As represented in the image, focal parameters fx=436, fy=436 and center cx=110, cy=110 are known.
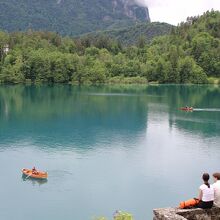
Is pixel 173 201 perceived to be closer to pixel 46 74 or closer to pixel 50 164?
pixel 50 164

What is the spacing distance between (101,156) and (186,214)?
39148 mm

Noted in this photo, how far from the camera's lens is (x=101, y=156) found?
54562 millimetres

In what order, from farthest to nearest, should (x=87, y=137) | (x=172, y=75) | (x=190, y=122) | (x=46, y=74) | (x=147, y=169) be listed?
(x=172, y=75)
(x=46, y=74)
(x=190, y=122)
(x=87, y=137)
(x=147, y=169)

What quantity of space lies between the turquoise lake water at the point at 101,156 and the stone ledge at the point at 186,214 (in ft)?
61.9

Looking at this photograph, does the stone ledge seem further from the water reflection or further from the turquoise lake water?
the water reflection

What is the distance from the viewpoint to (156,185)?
4312cm

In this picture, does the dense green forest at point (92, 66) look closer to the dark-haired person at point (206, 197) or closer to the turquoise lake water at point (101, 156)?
the turquoise lake water at point (101, 156)

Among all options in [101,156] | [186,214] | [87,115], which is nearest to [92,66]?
[87,115]

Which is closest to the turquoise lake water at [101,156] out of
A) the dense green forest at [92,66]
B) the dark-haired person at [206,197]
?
the dark-haired person at [206,197]

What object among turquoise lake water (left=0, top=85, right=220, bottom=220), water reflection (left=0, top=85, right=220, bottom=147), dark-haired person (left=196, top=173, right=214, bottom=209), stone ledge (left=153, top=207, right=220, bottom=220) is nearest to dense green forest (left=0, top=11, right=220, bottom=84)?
water reflection (left=0, top=85, right=220, bottom=147)

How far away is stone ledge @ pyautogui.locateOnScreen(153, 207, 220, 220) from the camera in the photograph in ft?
49.0

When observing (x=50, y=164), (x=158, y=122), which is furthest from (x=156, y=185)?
(x=158, y=122)

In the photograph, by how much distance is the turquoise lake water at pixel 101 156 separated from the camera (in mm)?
37875

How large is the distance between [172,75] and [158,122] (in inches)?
4014
